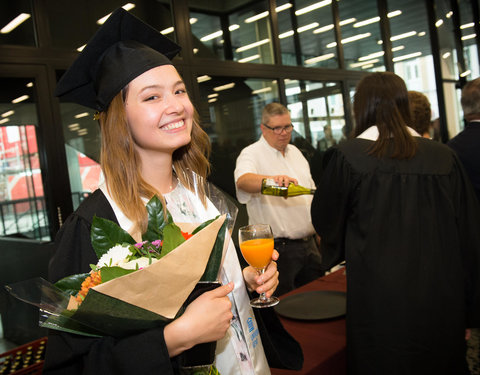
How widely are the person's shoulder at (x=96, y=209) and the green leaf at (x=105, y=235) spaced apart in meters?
0.14

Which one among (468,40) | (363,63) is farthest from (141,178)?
(468,40)

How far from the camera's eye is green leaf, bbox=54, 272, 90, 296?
0.94 meters

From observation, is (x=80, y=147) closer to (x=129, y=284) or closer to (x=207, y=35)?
(x=207, y=35)

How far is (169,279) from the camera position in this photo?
2.78ft

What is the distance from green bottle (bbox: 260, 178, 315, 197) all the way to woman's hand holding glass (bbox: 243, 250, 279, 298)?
1.27 metres

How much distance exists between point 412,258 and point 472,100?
4.78 feet

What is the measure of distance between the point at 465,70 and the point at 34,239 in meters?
7.17

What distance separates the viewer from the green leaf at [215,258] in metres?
0.98

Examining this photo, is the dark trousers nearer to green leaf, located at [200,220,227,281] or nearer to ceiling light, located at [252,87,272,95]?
ceiling light, located at [252,87,272,95]

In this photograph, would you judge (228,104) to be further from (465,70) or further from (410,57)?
(465,70)

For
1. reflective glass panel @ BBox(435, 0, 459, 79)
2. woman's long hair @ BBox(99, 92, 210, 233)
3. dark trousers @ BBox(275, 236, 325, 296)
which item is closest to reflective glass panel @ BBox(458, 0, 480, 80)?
reflective glass panel @ BBox(435, 0, 459, 79)

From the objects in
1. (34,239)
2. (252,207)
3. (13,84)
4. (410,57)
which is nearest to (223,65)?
(252,207)

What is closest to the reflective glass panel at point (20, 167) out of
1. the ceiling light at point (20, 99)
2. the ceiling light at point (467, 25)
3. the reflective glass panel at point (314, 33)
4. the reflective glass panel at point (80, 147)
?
the ceiling light at point (20, 99)

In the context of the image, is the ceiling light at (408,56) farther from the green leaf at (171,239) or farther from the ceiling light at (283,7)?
the green leaf at (171,239)
